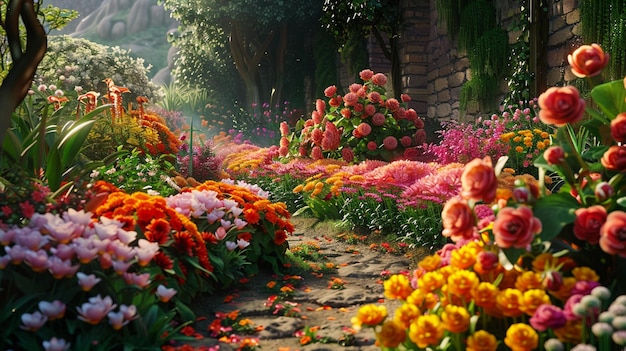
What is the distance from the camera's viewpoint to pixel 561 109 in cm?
213

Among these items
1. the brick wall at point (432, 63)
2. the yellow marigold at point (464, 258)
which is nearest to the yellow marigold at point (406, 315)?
the yellow marigold at point (464, 258)

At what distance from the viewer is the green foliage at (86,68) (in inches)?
430

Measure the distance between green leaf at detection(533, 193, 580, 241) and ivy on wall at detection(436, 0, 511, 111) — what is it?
6095mm

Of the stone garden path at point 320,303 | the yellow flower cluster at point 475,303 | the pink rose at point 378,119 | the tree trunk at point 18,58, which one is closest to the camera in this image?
the yellow flower cluster at point 475,303

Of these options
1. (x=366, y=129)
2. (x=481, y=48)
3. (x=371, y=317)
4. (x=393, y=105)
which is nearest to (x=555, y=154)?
(x=371, y=317)

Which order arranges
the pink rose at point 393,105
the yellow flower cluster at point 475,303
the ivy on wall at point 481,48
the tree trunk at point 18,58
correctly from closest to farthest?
the yellow flower cluster at point 475,303, the tree trunk at point 18,58, the pink rose at point 393,105, the ivy on wall at point 481,48

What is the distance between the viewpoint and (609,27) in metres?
6.00

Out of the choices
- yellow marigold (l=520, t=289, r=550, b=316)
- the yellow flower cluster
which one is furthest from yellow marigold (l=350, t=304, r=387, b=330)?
yellow marigold (l=520, t=289, r=550, b=316)

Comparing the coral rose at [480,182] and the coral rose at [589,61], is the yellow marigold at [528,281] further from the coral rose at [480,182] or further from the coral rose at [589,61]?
the coral rose at [589,61]

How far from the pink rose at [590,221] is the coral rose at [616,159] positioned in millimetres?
212

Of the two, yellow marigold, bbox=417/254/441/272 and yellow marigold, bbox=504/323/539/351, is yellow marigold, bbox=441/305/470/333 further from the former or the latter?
yellow marigold, bbox=417/254/441/272

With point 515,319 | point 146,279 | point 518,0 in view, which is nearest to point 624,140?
point 515,319

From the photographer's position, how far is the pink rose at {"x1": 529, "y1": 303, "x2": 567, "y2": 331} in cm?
194

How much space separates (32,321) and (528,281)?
176 cm
